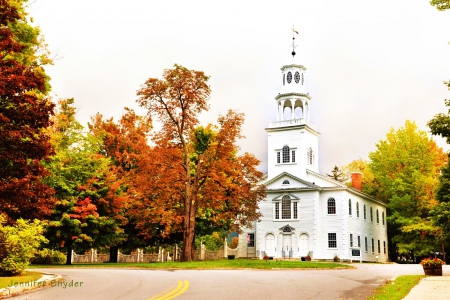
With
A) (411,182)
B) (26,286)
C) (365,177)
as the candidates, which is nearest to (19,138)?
Answer: (26,286)

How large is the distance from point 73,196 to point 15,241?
1662cm

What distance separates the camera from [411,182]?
5434 cm

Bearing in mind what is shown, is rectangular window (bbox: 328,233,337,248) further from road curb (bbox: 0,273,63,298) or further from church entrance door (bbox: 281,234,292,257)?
road curb (bbox: 0,273,63,298)

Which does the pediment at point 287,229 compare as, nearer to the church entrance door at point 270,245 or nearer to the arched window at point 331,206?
the church entrance door at point 270,245

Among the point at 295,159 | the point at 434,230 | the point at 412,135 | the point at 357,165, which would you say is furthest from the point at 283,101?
the point at 357,165

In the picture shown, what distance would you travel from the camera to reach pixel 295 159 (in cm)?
5444

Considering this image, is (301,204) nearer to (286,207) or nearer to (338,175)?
(286,207)

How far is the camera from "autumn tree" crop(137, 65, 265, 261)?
36.7 metres

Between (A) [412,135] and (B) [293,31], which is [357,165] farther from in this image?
(B) [293,31]

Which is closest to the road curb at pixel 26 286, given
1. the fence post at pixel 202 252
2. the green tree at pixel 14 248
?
the green tree at pixel 14 248

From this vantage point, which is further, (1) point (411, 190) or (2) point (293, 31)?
(2) point (293, 31)

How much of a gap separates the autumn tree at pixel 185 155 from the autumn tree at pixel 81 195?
301 centimetres

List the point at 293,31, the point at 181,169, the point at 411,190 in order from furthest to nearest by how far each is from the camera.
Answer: the point at 293,31, the point at 411,190, the point at 181,169

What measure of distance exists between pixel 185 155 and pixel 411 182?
27.6 meters
